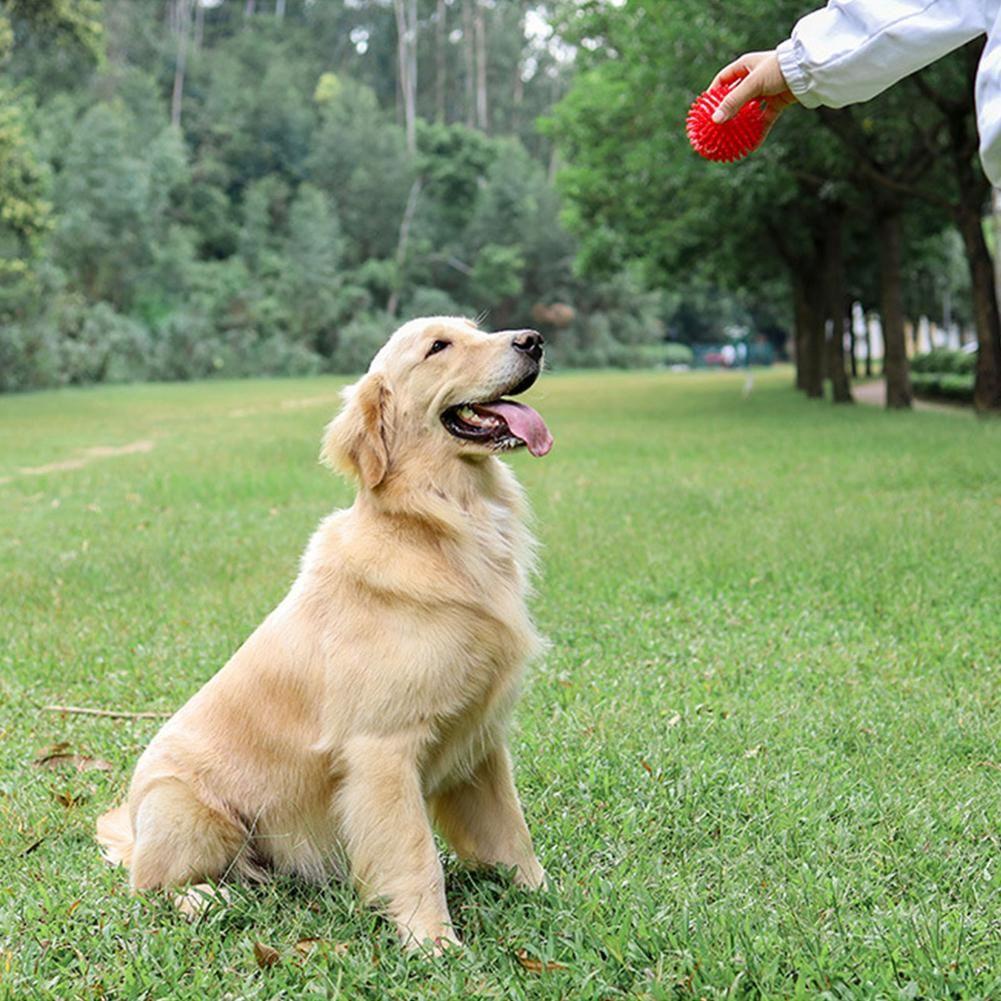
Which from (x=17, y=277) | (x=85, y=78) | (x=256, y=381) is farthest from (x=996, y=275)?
(x=85, y=78)

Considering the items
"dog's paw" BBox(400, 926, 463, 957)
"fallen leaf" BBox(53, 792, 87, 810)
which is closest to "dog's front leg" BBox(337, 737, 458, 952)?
"dog's paw" BBox(400, 926, 463, 957)

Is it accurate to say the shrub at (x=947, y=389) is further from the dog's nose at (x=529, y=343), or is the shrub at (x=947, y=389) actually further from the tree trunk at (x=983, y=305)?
the dog's nose at (x=529, y=343)

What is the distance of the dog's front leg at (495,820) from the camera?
10.6 ft

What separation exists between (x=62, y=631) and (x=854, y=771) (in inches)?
170

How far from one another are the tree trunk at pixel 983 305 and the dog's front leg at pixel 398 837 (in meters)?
18.4

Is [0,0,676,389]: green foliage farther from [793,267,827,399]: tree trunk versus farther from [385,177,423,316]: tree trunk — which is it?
[793,267,827,399]: tree trunk

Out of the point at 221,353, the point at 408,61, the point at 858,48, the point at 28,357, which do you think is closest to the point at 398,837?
the point at 858,48

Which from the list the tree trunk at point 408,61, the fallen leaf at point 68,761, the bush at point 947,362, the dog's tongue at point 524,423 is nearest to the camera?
the dog's tongue at point 524,423

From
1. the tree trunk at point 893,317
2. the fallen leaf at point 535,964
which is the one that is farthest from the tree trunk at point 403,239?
the fallen leaf at point 535,964

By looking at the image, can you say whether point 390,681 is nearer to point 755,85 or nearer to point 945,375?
point 755,85

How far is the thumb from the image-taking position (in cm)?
293

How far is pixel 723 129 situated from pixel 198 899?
2564 mm

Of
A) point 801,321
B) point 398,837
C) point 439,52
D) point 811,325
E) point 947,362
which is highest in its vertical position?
point 439,52

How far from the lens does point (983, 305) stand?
1919cm
